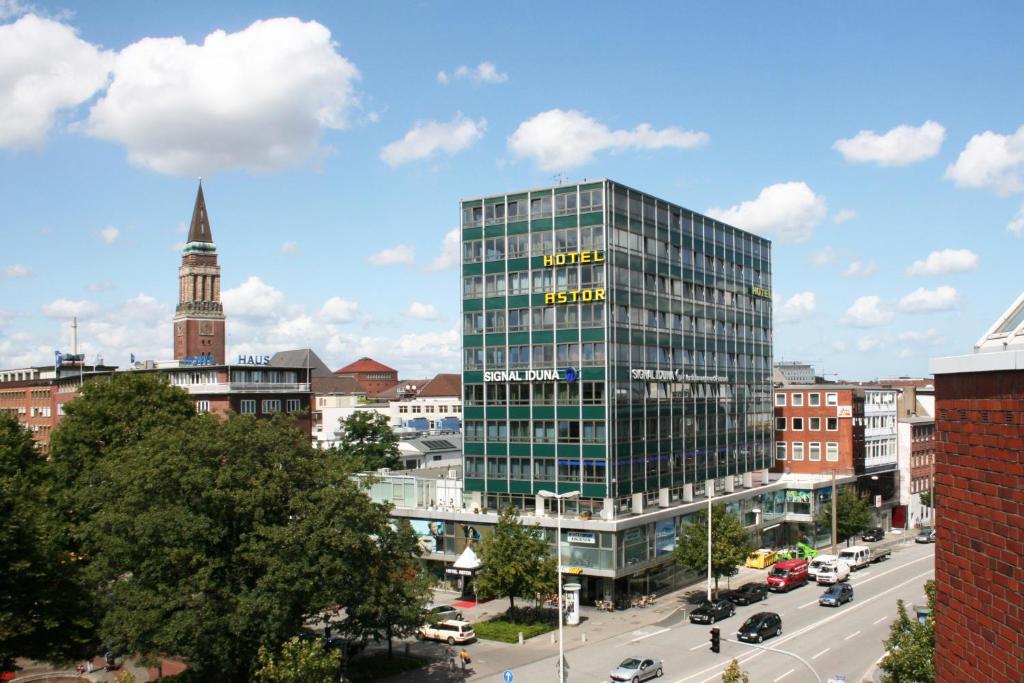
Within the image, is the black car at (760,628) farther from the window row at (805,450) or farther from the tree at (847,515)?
the window row at (805,450)

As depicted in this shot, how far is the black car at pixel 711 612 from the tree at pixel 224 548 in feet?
77.8

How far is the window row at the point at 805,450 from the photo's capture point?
3430 inches

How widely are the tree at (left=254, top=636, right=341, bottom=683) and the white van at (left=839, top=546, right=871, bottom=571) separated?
53434mm

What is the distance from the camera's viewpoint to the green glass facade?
57.4 m

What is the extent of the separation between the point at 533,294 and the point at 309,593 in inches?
1139

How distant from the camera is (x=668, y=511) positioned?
2421 inches

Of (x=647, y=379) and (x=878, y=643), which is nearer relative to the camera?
(x=878, y=643)

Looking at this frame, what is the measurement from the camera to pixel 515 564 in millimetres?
51344

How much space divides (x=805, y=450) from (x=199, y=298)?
129 metres

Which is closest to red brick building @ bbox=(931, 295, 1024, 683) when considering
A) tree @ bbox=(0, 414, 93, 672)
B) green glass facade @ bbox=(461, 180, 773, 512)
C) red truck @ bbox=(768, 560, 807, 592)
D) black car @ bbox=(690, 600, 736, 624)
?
tree @ bbox=(0, 414, 93, 672)

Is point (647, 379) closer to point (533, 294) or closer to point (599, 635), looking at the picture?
point (533, 294)

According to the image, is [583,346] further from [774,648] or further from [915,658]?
[915,658]

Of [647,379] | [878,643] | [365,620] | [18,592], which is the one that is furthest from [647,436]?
[18,592]

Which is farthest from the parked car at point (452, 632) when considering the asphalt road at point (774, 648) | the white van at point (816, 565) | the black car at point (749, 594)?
the white van at point (816, 565)
